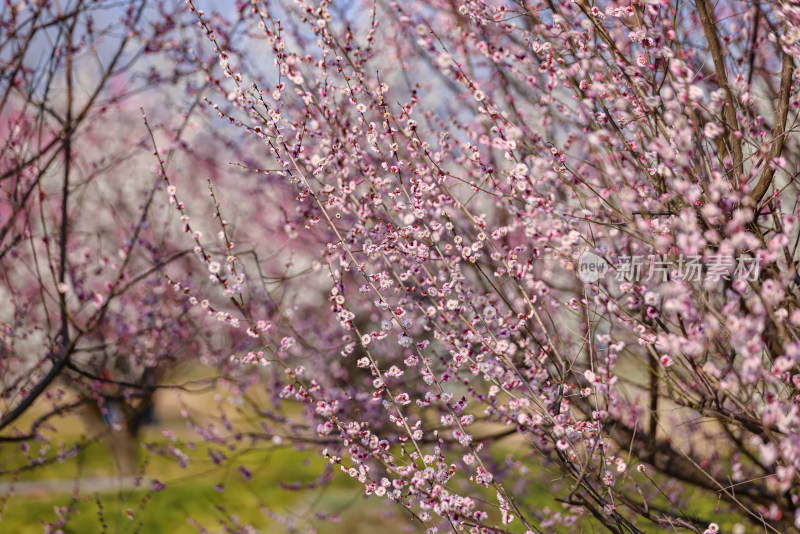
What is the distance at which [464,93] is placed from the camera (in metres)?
6.09

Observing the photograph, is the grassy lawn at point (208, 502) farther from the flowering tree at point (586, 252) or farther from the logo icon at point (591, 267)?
the logo icon at point (591, 267)

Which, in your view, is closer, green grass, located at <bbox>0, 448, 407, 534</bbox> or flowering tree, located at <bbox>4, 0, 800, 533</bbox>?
flowering tree, located at <bbox>4, 0, 800, 533</bbox>

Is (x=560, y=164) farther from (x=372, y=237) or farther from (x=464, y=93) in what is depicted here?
(x=464, y=93)

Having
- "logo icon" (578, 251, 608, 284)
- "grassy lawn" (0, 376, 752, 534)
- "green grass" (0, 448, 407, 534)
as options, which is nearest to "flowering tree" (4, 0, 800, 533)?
"logo icon" (578, 251, 608, 284)

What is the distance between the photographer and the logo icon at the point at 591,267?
326cm

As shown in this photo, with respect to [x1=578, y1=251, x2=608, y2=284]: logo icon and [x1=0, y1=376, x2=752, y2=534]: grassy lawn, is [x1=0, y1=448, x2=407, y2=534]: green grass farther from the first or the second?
[x1=578, y1=251, x2=608, y2=284]: logo icon

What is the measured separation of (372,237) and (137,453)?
444 inches

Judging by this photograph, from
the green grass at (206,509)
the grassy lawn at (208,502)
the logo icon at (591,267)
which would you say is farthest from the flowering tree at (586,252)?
the green grass at (206,509)

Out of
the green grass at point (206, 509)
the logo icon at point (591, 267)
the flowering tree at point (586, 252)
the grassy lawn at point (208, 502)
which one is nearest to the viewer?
the flowering tree at point (586, 252)

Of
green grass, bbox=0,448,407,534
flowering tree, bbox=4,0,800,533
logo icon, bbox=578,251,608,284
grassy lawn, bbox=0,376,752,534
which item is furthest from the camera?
green grass, bbox=0,448,407,534

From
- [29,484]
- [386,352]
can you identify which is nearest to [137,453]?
[29,484]

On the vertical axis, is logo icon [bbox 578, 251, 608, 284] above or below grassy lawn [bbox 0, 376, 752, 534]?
below

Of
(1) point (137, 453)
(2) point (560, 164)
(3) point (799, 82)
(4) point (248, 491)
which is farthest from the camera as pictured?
(1) point (137, 453)

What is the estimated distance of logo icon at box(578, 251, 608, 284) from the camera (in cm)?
326
